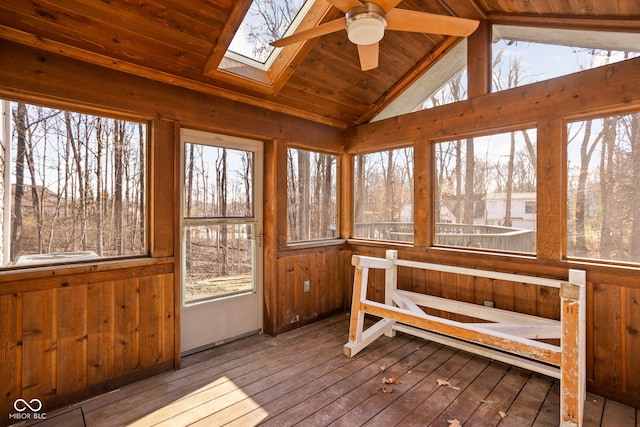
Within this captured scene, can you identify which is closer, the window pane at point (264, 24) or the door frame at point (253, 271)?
the window pane at point (264, 24)

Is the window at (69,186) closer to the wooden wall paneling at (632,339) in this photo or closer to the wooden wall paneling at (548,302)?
the wooden wall paneling at (548,302)

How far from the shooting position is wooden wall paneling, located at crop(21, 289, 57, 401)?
210 cm

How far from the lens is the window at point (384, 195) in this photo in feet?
12.0

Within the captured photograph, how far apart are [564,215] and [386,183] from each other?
5.90ft

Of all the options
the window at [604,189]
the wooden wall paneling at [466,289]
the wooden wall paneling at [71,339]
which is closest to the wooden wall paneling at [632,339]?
the window at [604,189]

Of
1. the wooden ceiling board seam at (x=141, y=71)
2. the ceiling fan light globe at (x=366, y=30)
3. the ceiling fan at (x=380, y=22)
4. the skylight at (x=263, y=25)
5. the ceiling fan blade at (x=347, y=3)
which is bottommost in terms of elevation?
the ceiling fan light globe at (x=366, y=30)

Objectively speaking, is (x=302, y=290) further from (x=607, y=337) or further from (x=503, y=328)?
(x=607, y=337)

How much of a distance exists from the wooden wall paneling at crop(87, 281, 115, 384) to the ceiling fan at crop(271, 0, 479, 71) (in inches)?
87.7

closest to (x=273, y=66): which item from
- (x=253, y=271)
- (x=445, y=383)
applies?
(x=253, y=271)

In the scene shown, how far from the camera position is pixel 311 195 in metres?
3.98

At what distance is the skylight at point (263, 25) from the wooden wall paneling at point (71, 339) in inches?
88.1

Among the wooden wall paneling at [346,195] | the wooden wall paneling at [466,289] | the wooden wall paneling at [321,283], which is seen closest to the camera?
the wooden wall paneling at [466,289]

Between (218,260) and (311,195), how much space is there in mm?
1381

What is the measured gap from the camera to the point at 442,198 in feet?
11.1
